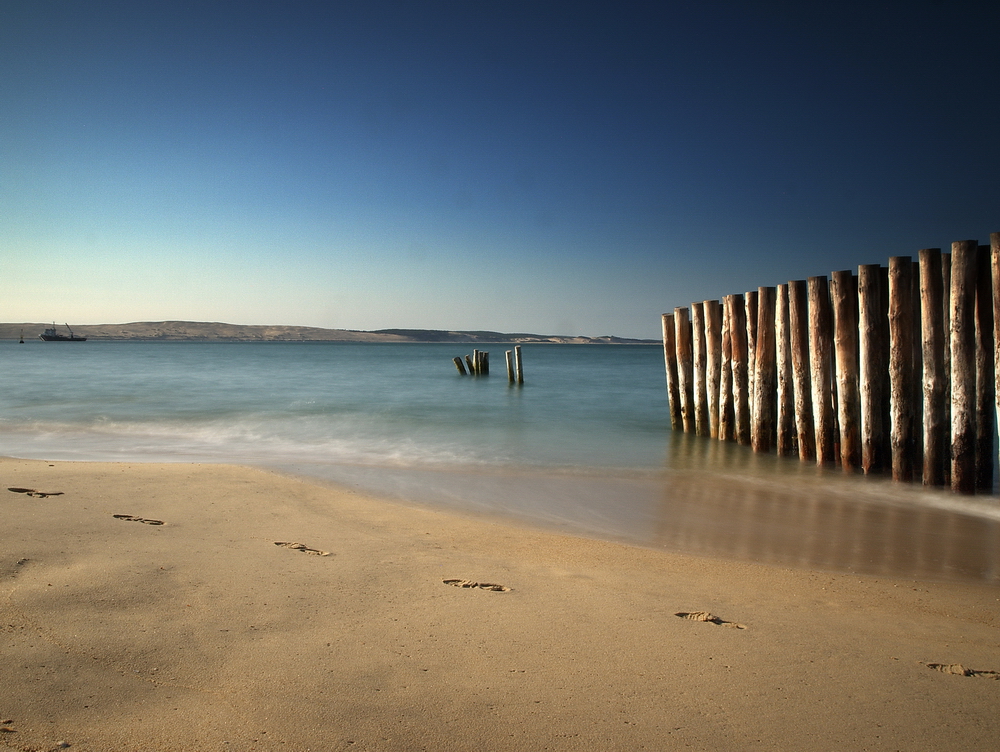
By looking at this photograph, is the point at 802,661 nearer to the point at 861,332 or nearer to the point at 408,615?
the point at 408,615

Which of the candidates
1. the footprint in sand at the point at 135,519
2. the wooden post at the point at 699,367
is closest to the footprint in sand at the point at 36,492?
the footprint in sand at the point at 135,519

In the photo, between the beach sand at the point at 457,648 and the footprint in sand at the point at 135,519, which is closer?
the beach sand at the point at 457,648

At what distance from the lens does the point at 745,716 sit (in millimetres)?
2271

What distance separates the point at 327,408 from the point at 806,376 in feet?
38.9

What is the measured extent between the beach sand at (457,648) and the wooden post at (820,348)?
13.3 feet

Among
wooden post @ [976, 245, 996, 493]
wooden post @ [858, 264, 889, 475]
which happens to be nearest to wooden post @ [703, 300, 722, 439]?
wooden post @ [858, 264, 889, 475]

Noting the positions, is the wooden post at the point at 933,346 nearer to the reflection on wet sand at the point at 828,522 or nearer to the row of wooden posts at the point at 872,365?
the row of wooden posts at the point at 872,365

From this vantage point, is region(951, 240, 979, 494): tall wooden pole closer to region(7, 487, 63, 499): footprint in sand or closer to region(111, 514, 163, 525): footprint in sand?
region(111, 514, 163, 525): footprint in sand

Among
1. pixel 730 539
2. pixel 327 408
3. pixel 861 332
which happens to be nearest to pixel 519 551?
pixel 730 539

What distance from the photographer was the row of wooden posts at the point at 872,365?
6.34m

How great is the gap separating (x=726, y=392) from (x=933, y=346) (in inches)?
149

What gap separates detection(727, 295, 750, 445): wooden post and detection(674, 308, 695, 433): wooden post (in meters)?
1.47

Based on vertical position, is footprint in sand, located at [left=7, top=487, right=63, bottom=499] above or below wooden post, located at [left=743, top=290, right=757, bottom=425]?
below

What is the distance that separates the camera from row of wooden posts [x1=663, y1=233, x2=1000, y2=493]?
6.34 meters
